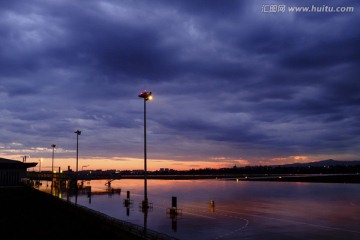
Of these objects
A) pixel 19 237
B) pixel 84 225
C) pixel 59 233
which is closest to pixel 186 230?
pixel 84 225

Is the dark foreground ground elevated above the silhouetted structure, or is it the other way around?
the silhouetted structure

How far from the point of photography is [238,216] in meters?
43.8

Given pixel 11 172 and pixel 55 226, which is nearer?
pixel 55 226

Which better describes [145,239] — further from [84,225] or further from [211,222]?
[211,222]

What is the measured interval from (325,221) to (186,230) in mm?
17391

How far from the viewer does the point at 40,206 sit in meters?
45.8

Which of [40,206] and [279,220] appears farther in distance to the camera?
[40,206]

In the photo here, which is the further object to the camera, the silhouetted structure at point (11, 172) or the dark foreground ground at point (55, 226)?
the silhouetted structure at point (11, 172)

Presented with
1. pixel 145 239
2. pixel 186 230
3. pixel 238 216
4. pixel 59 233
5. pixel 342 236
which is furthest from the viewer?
pixel 238 216

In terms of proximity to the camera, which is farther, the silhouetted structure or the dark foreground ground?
the silhouetted structure

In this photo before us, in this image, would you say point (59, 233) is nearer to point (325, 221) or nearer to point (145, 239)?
point (145, 239)

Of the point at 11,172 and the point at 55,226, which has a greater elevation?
the point at 11,172

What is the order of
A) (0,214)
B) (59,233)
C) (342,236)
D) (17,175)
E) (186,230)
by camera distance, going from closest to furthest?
(59,233), (342,236), (186,230), (0,214), (17,175)

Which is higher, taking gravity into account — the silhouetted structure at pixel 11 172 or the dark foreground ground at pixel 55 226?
the silhouetted structure at pixel 11 172
